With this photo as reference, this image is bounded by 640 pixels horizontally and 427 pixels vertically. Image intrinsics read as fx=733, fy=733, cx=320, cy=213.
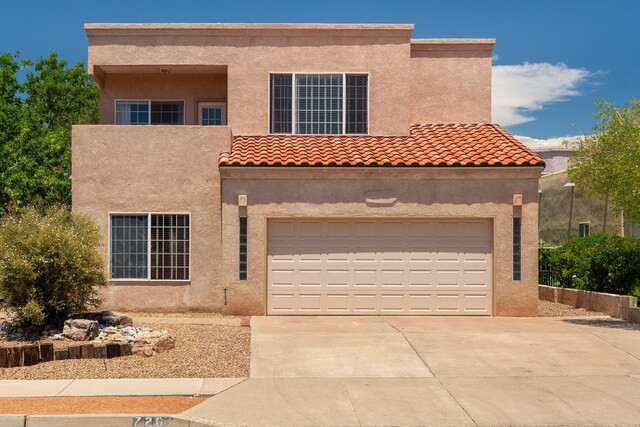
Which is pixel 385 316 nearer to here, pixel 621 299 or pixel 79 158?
pixel 621 299

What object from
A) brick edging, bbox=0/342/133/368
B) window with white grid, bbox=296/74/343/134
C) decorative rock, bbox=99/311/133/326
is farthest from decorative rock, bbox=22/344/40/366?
window with white grid, bbox=296/74/343/134

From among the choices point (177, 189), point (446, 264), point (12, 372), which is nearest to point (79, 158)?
point (177, 189)

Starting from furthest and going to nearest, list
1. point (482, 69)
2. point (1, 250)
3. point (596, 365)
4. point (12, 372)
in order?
point (482, 69)
point (1, 250)
point (596, 365)
point (12, 372)

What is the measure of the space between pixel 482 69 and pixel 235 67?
7017mm

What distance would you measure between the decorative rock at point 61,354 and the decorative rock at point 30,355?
26 cm

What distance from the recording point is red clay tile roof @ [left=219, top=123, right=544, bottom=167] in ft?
55.3

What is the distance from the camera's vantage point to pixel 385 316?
55.9 ft

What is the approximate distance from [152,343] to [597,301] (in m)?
11.6

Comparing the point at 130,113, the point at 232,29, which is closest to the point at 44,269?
the point at 130,113

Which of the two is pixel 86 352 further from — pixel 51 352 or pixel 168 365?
pixel 168 365

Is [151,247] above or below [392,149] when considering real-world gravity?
below

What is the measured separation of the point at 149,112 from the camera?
20.7 m

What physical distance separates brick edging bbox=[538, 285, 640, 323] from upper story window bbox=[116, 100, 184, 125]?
38.2ft

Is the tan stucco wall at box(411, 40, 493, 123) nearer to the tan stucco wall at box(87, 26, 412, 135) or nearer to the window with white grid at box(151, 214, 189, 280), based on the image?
the tan stucco wall at box(87, 26, 412, 135)
